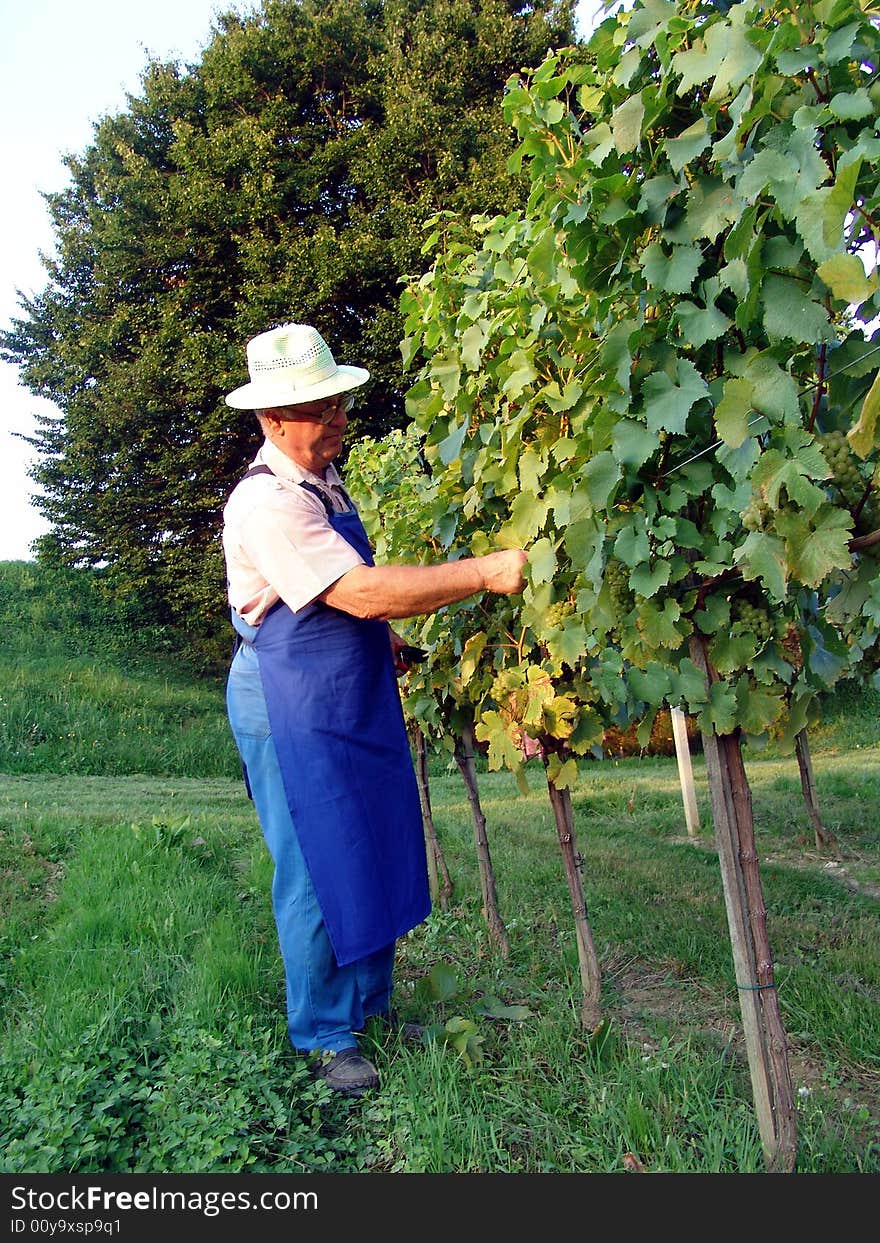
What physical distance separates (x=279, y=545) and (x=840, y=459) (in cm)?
147

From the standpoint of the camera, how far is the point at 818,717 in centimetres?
253

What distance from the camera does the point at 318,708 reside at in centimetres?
286

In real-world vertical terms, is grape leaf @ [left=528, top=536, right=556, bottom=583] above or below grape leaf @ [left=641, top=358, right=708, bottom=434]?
below

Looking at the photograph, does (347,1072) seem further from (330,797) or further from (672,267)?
(672,267)

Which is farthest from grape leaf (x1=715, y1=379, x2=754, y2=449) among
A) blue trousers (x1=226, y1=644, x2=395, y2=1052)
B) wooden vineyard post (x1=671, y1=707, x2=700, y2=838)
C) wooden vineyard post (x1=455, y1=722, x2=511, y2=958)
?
wooden vineyard post (x1=671, y1=707, x2=700, y2=838)

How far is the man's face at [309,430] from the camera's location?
2953 millimetres

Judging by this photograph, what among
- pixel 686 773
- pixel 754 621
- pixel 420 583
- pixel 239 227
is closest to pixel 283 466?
pixel 420 583

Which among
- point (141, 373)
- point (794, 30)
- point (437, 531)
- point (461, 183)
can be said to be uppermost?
point (461, 183)

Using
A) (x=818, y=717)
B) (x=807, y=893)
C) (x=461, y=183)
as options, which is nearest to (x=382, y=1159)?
(x=818, y=717)

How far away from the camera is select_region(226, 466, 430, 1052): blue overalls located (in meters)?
2.86

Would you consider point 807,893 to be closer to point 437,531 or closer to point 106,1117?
point 437,531

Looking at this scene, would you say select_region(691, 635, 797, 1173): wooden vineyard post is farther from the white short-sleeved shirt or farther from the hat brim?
the hat brim

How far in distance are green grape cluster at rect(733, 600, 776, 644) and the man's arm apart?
1.95ft

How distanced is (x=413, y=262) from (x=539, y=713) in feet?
38.4
